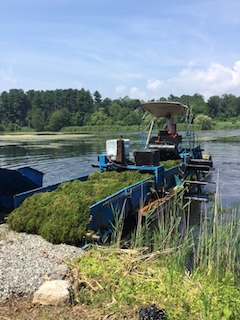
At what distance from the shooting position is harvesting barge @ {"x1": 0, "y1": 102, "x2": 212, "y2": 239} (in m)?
7.54

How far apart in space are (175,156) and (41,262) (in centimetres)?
878

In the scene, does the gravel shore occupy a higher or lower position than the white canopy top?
lower

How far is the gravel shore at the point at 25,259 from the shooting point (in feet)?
15.9

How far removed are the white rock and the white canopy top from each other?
32.3ft

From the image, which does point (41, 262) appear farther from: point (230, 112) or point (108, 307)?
point (230, 112)

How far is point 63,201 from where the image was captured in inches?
288

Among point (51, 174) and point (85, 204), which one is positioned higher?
point (85, 204)

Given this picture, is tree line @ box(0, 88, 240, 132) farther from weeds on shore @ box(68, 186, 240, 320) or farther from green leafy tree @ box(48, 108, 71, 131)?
weeds on shore @ box(68, 186, 240, 320)

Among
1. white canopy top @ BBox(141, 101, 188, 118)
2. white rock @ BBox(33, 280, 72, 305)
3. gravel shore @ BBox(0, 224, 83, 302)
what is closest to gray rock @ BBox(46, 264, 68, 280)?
gravel shore @ BBox(0, 224, 83, 302)

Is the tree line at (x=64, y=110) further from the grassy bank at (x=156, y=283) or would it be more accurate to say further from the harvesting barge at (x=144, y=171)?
the grassy bank at (x=156, y=283)

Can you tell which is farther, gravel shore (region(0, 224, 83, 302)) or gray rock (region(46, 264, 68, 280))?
gray rock (region(46, 264, 68, 280))

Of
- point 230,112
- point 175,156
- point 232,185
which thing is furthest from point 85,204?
point 230,112

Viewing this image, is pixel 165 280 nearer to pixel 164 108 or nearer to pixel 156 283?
pixel 156 283

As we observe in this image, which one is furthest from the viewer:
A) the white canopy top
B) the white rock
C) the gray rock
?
the white canopy top
